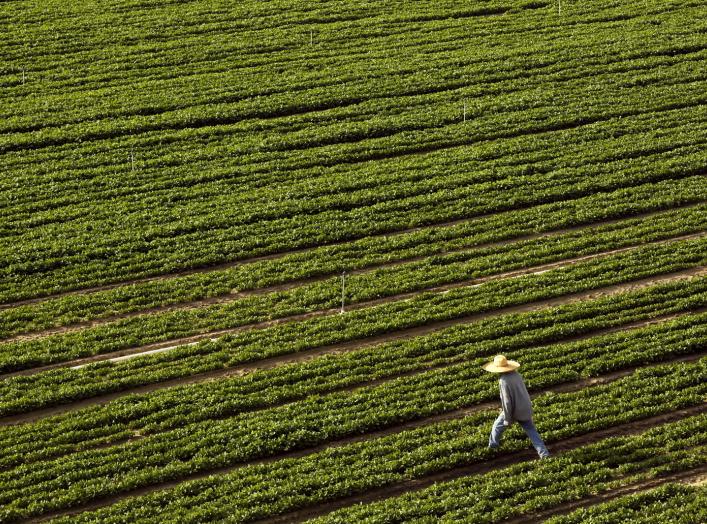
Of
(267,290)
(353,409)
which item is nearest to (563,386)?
(353,409)

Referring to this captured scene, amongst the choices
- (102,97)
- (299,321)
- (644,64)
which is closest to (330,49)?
(102,97)

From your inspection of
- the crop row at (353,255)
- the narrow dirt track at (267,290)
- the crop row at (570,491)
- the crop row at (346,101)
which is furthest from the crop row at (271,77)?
the crop row at (570,491)

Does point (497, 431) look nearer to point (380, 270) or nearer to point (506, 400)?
point (506, 400)

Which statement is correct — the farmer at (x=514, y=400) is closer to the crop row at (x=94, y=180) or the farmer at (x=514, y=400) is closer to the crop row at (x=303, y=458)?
the crop row at (x=303, y=458)

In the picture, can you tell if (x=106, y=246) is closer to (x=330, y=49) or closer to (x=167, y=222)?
(x=167, y=222)

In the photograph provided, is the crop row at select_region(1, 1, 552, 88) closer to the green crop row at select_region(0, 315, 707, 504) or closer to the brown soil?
the brown soil

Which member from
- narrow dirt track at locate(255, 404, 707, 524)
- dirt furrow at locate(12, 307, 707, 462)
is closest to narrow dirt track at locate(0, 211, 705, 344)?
dirt furrow at locate(12, 307, 707, 462)
